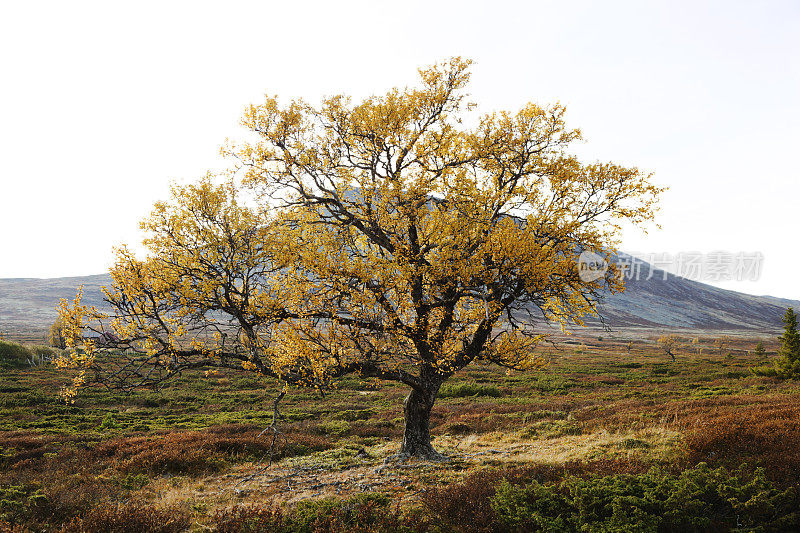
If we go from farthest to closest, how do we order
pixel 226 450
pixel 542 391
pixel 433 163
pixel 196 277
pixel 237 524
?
pixel 542 391, pixel 226 450, pixel 433 163, pixel 196 277, pixel 237 524

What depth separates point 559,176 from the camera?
13.4 metres

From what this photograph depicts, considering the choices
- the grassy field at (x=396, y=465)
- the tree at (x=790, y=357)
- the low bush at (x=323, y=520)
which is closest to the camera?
the grassy field at (x=396, y=465)

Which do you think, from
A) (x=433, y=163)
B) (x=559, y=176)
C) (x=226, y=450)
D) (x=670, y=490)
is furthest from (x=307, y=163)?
(x=226, y=450)

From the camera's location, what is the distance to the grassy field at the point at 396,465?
7379mm

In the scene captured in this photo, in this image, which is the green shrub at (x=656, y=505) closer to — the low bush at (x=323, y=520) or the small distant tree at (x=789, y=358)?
the low bush at (x=323, y=520)

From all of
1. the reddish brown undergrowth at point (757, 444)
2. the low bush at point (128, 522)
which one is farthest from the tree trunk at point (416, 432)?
the reddish brown undergrowth at point (757, 444)

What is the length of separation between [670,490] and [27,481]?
1999cm

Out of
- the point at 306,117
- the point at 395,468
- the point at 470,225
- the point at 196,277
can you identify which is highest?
the point at 306,117

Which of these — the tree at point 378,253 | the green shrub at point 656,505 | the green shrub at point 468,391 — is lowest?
the green shrub at point 468,391

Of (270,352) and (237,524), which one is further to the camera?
(270,352)

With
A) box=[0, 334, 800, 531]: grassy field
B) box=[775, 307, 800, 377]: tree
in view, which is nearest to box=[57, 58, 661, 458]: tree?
box=[0, 334, 800, 531]: grassy field

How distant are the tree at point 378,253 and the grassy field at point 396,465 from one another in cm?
311

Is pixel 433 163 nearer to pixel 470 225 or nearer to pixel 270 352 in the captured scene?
pixel 470 225

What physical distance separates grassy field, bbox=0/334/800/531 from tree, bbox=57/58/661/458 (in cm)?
311
